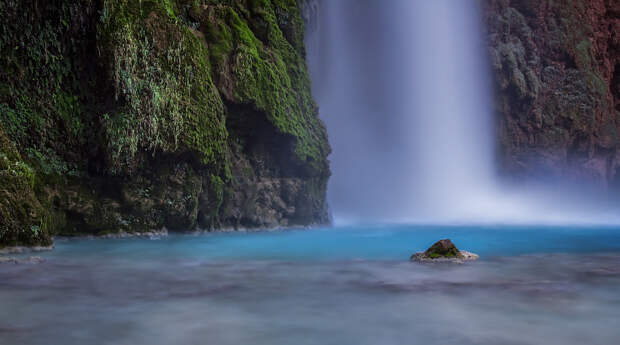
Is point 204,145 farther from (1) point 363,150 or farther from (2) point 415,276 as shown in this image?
(1) point 363,150

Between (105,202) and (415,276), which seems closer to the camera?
(415,276)

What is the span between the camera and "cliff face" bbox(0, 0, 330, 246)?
12.3 m

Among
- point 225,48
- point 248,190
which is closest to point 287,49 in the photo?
point 225,48

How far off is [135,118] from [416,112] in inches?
926

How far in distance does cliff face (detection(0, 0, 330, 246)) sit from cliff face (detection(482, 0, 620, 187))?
68.7 ft

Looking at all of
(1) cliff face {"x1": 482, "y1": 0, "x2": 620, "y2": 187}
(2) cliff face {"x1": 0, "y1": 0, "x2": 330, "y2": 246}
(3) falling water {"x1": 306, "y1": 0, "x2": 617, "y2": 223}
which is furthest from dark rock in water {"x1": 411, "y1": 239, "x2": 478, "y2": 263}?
(1) cliff face {"x1": 482, "y1": 0, "x2": 620, "y2": 187}

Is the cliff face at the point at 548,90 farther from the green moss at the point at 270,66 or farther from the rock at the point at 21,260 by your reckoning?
the rock at the point at 21,260

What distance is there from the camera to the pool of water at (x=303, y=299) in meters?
4.88

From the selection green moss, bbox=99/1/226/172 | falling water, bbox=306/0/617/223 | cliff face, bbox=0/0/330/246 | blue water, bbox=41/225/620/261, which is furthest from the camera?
falling water, bbox=306/0/617/223

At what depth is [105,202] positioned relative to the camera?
1435cm

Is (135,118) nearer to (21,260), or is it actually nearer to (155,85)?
(155,85)

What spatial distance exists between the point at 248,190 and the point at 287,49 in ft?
23.1

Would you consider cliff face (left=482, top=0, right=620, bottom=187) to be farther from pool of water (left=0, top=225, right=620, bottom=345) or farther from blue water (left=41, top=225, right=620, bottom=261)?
pool of water (left=0, top=225, right=620, bottom=345)

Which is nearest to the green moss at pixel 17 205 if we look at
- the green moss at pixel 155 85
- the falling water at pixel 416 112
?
the green moss at pixel 155 85
